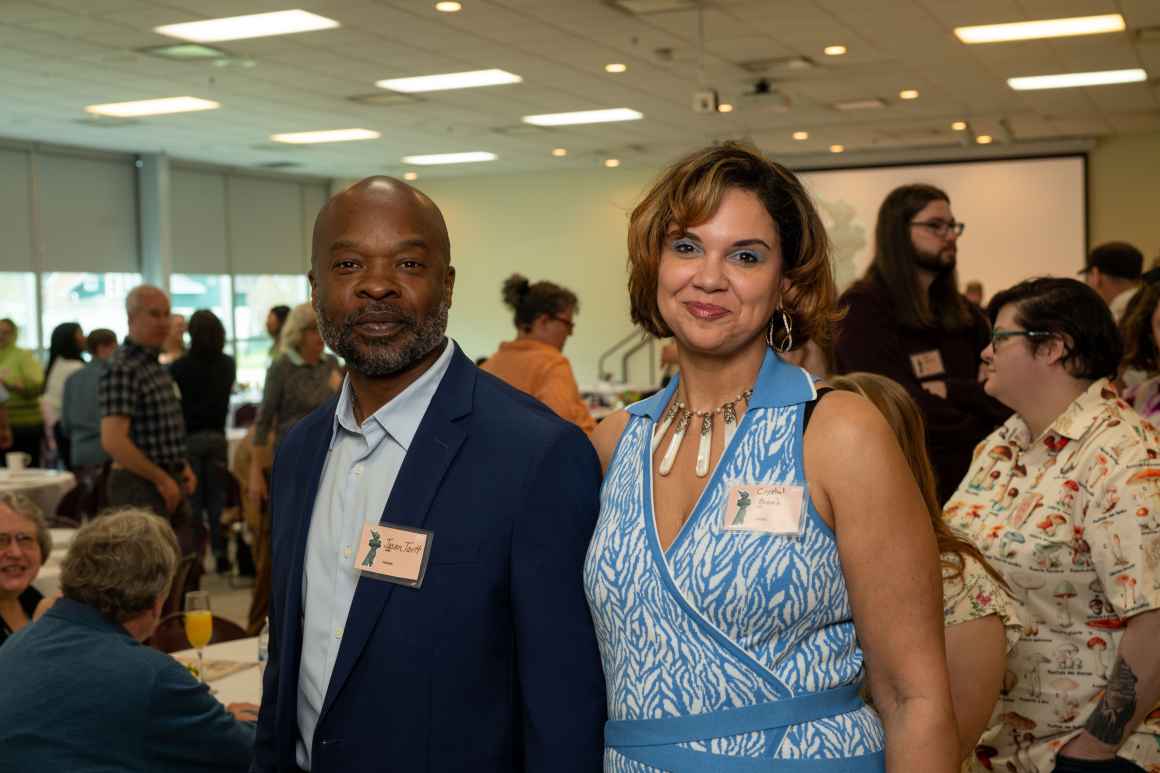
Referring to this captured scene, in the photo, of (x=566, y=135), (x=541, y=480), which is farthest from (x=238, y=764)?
(x=566, y=135)

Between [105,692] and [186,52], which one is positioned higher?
[186,52]

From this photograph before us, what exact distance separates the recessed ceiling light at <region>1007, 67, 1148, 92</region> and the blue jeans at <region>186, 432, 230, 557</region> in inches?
293

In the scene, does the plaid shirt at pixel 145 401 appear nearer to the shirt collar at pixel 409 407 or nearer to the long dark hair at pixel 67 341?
the long dark hair at pixel 67 341

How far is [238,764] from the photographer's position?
8.11 feet

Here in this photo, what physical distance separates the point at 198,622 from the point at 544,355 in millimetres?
2663

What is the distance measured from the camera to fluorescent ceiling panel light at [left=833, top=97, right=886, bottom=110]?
1173cm

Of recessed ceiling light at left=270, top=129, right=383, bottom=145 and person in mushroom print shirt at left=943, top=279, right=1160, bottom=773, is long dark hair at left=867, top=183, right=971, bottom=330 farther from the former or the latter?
recessed ceiling light at left=270, top=129, right=383, bottom=145

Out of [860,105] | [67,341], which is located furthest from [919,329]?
[860,105]

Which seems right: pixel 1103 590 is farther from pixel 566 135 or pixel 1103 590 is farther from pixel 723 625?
pixel 566 135

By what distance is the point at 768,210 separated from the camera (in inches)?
61.8

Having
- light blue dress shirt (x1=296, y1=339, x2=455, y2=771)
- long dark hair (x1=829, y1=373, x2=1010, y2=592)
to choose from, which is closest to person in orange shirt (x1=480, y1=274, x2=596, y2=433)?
long dark hair (x1=829, y1=373, x2=1010, y2=592)

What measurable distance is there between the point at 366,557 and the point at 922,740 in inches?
29.3

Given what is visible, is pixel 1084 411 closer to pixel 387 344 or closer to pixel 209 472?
pixel 387 344

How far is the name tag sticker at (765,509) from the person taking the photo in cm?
144
